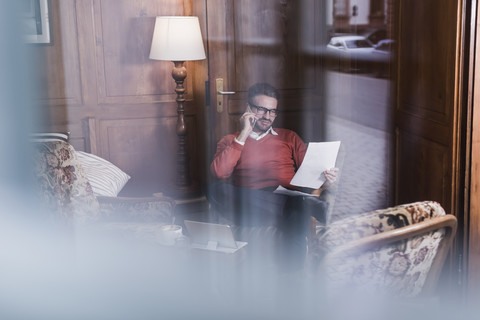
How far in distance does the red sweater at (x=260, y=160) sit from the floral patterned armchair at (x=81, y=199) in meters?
0.27

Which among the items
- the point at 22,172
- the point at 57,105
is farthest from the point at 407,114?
the point at 22,172

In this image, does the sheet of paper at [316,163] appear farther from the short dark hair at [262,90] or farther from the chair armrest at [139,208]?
the chair armrest at [139,208]

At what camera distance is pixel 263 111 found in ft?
5.61

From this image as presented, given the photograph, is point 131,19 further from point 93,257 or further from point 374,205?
point 93,257

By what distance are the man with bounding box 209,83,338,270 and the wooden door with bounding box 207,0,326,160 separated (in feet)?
1.73

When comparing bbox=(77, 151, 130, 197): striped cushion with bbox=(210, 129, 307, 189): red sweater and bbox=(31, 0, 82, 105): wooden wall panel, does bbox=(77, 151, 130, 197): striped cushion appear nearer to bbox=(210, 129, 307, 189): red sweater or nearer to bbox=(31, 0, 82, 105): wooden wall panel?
bbox=(31, 0, 82, 105): wooden wall panel

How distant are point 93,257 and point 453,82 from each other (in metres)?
1.14

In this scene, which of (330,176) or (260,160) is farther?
(260,160)

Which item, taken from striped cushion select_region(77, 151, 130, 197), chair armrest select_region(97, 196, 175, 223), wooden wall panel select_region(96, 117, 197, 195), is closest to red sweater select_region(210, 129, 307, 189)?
chair armrest select_region(97, 196, 175, 223)

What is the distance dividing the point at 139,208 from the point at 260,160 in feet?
1.46

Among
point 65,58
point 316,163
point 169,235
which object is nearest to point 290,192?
point 316,163

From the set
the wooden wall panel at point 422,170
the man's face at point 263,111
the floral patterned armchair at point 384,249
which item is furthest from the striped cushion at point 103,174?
the floral patterned armchair at point 384,249

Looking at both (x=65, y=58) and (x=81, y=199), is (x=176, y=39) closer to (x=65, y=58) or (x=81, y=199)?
(x=65, y=58)

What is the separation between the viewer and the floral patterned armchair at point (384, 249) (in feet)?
2.72
